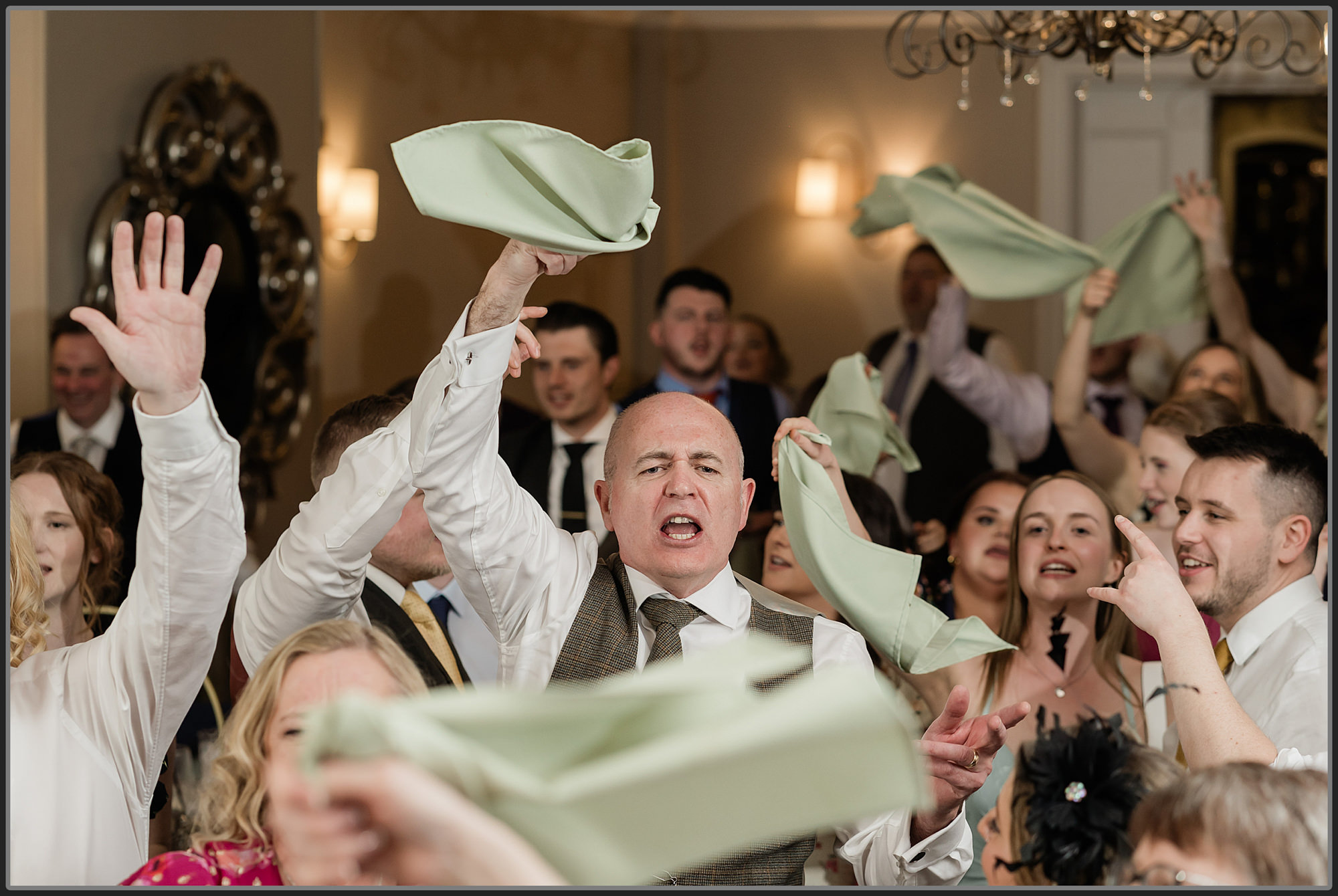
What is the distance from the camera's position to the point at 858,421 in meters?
3.35

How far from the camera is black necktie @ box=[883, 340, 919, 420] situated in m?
5.85

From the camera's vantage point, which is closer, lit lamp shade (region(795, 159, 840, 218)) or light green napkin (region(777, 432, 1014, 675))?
light green napkin (region(777, 432, 1014, 675))

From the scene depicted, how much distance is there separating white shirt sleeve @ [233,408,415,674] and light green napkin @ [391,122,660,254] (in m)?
0.43

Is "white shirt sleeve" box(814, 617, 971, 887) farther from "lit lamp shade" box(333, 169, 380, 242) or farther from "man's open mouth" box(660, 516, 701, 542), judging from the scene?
"lit lamp shade" box(333, 169, 380, 242)

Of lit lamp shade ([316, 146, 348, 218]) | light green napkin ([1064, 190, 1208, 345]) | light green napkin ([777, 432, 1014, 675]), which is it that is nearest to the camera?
light green napkin ([777, 432, 1014, 675])

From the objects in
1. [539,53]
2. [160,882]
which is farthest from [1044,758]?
[539,53]

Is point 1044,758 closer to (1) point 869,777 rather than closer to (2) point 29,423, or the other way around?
(1) point 869,777

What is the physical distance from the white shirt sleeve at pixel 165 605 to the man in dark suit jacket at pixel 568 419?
2178 millimetres

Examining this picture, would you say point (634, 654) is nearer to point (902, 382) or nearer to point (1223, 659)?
point (1223, 659)

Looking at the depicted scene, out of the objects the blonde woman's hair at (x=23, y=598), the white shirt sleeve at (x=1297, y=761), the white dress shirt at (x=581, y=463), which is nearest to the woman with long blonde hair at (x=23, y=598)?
the blonde woman's hair at (x=23, y=598)

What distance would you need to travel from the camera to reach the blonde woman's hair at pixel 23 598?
200cm

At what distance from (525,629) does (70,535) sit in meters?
0.88

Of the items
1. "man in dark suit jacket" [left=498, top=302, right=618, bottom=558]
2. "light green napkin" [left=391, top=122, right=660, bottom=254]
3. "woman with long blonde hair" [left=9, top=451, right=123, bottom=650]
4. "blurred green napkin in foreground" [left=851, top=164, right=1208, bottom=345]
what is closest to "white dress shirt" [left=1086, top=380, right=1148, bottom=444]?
"blurred green napkin in foreground" [left=851, top=164, right=1208, bottom=345]

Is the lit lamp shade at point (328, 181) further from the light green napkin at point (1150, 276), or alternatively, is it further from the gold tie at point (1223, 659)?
the gold tie at point (1223, 659)
